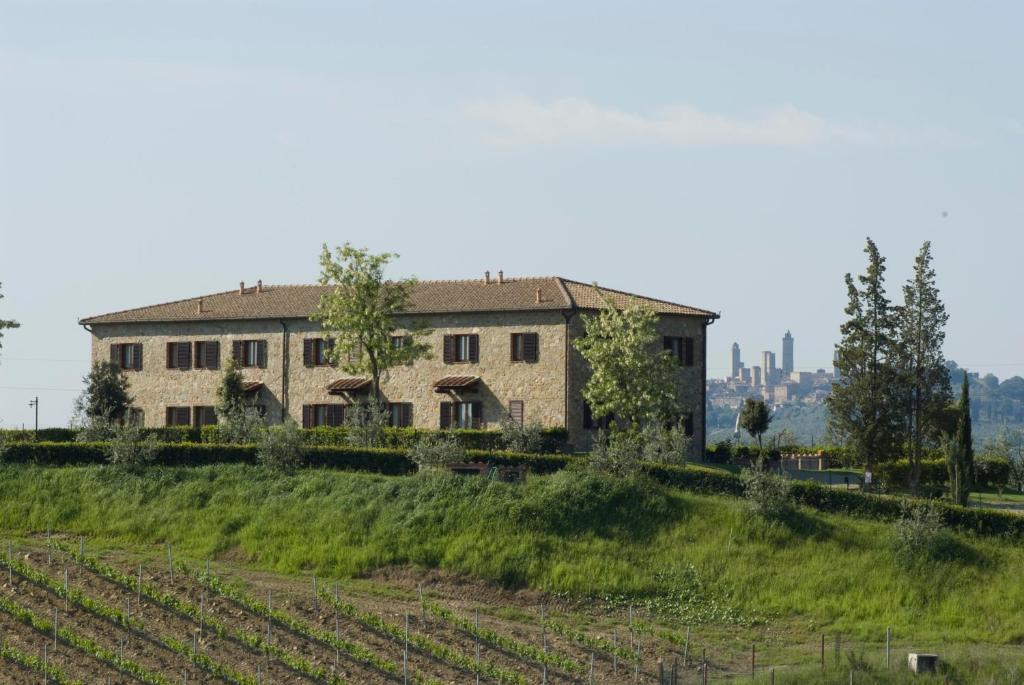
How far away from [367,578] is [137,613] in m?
8.81

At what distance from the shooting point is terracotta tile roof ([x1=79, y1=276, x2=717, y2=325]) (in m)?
65.6

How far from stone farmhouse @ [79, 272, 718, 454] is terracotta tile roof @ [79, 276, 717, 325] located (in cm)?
8

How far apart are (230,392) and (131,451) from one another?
44.5 feet

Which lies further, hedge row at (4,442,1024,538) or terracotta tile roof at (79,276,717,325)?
terracotta tile roof at (79,276,717,325)

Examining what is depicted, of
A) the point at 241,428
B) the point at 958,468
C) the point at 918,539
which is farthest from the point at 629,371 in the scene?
the point at 918,539

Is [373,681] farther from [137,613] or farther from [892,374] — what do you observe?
[892,374]

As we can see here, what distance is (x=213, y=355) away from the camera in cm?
7162

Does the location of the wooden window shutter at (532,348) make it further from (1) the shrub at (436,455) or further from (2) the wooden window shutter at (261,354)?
(2) the wooden window shutter at (261,354)

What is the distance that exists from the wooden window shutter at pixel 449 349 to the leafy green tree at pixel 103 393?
14.5 m

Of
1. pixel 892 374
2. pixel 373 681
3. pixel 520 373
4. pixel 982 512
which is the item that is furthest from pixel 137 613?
pixel 892 374

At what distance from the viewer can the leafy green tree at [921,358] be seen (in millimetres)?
61125

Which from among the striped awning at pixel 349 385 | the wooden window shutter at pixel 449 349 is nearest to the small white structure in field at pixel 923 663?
the wooden window shutter at pixel 449 349

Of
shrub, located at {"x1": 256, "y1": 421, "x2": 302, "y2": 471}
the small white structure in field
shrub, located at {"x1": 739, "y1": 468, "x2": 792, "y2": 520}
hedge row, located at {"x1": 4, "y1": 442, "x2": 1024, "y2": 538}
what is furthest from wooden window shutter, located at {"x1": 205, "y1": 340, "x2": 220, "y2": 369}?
the small white structure in field

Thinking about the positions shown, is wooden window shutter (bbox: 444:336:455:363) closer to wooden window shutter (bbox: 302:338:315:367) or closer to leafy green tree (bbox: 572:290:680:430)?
wooden window shutter (bbox: 302:338:315:367)
